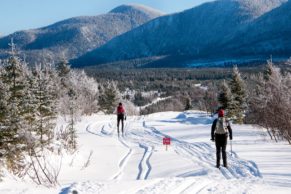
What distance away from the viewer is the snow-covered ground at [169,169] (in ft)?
34.4

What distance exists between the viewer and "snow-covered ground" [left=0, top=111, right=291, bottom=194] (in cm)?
1050

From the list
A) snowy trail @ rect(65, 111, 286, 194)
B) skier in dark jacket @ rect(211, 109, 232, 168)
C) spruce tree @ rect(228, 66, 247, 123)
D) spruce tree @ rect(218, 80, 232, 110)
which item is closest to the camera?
snowy trail @ rect(65, 111, 286, 194)

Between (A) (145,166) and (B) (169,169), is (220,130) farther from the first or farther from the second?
(A) (145,166)

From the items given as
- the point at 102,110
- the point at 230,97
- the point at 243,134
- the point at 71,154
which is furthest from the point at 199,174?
the point at 102,110

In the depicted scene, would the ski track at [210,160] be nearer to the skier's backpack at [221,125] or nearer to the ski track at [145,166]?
the skier's backpack at [221,125]

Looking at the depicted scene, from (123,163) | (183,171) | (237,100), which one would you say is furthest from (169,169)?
(237,100)

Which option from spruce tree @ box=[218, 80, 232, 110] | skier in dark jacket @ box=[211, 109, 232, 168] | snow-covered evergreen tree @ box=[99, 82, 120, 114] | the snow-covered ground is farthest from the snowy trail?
snow-covered evergreen tree @ box=[99, 82, 120, 114]

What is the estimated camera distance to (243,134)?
83.8ft

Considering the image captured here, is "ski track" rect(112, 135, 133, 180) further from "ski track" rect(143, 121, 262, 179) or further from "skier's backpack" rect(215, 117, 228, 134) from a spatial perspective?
"skier's backpack" rect(215, 117, 228, 134)

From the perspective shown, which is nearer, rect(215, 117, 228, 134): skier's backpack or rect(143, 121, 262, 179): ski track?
rect(143, 121, 262, 179): ski track

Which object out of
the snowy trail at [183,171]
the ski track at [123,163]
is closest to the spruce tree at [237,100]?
the snowy trail at [183,171]

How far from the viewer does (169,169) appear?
14828 mm

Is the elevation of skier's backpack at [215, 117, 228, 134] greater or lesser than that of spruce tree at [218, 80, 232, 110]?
greater

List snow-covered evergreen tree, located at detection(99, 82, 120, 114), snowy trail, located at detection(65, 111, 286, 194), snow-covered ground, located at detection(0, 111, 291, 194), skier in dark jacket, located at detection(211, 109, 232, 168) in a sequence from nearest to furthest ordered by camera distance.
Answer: snow-covered ground, located at detection(0, 111, 291, 194), snowy trail, located at detection(65, 111, 286, 194), skier in dark jacket, located at detection(211, 109, 232, 168), snow-covered evergreen tree, located at detection(99, 82, 120, 114)
